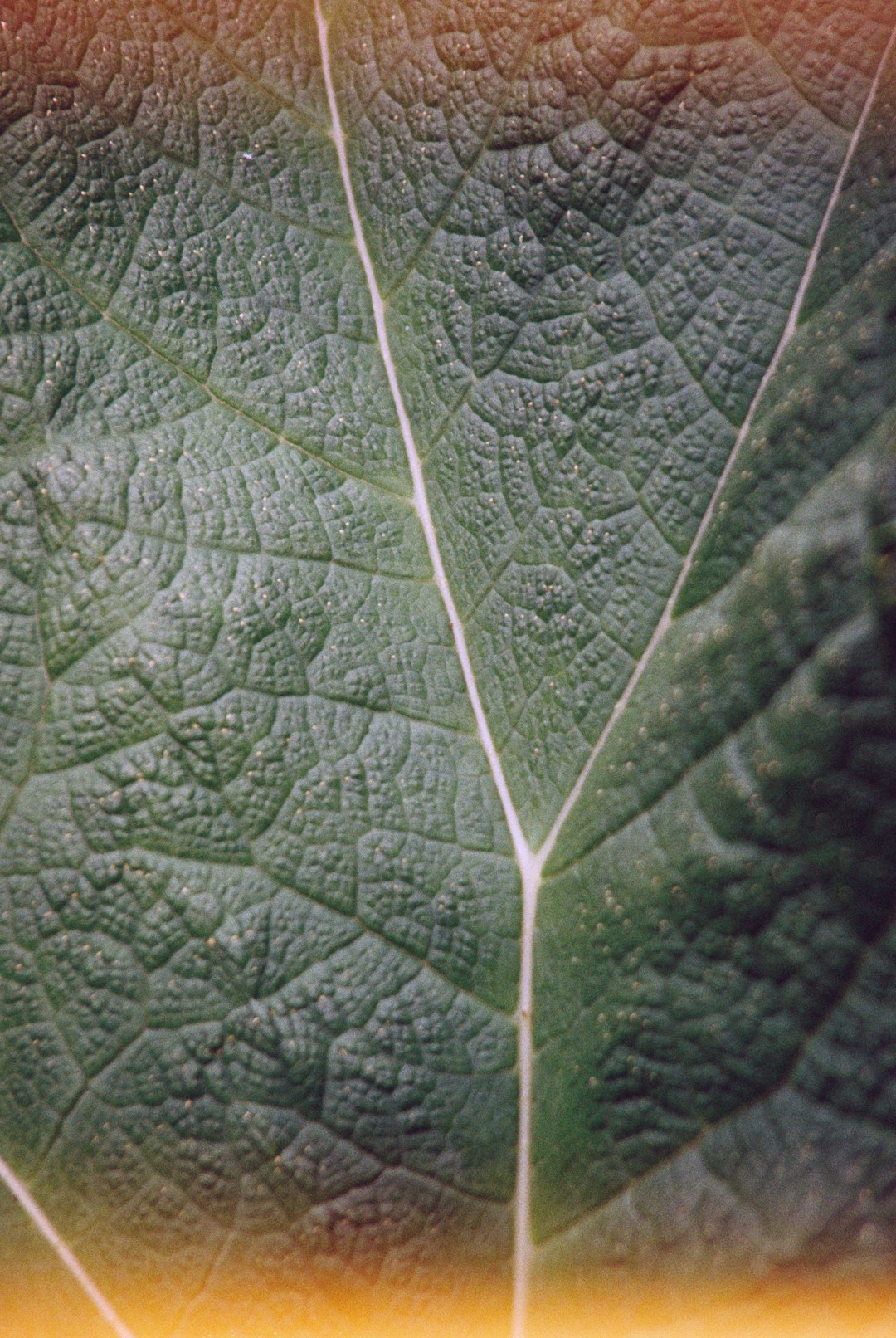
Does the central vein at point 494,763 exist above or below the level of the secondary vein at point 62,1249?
above

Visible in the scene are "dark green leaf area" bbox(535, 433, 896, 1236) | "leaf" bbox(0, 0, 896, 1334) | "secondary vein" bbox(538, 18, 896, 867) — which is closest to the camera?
"dark green leaf area" bbox(535, 433, 896, 1236)

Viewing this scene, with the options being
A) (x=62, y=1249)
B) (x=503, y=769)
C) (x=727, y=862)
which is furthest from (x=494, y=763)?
(x=62, y=1249)

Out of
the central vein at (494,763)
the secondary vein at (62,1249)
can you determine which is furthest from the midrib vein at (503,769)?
the secondary vein at (62,1249)

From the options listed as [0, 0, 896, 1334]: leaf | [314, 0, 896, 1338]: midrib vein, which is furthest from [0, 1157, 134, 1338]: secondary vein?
[314, 0, 896, 1338]: midrib vein

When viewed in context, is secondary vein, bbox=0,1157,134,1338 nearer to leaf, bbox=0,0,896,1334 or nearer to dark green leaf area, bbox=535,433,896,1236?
leaf, bbox=0,0,896,1334

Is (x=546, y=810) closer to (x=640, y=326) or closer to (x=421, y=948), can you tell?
(x=421, y=948)

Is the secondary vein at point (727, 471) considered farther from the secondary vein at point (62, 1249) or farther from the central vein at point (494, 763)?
the secondary vein at point (62, 1249)

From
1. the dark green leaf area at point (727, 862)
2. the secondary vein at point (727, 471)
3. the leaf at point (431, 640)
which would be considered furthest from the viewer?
the secondary vein at point (727, 471)

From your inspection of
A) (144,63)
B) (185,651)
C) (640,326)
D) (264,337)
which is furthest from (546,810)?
(144,63)
